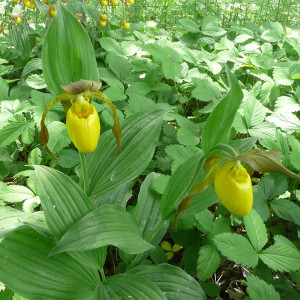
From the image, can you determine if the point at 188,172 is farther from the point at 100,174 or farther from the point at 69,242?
the point at 69,242

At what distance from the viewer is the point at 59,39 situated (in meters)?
0.98

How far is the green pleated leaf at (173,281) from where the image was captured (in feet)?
3.75

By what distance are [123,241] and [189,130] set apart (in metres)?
0.86

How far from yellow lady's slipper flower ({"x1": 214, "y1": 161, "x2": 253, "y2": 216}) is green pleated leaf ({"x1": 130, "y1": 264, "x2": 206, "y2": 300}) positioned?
0.44m

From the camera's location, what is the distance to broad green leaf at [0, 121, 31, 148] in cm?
163

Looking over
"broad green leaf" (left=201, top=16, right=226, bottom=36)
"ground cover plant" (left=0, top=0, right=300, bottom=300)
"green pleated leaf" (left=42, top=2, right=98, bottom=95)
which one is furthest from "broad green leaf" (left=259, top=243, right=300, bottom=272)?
"broad green leaf" (left=201, top=16, right=226, bottom=36)

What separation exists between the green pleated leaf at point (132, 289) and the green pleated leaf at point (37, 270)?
68 mm

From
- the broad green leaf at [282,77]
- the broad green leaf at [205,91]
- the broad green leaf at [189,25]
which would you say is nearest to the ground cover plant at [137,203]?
the broad green leaf at [205,91]

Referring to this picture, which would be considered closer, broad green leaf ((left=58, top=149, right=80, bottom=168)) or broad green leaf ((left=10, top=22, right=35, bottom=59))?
broad green leaf ((left=58, top=149, right=80, bottom=168))

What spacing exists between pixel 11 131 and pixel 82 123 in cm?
89

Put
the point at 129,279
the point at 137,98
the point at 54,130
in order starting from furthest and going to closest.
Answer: the point at 137,98 < the point at 54,130 < the point at 129,279

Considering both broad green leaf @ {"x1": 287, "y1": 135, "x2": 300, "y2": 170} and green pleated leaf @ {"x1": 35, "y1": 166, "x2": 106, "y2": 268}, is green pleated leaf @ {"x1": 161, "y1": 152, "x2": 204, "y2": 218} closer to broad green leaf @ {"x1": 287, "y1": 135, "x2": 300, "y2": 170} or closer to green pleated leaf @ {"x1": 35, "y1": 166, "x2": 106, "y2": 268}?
green pleated leaf @ {"x1": 35, "y1": 166, "x2": 106, "y2": 268}

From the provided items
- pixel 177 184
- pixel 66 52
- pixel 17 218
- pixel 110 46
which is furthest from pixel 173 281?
pixel 110 46

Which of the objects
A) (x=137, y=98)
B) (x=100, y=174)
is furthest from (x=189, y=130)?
(x=100, y=174)
